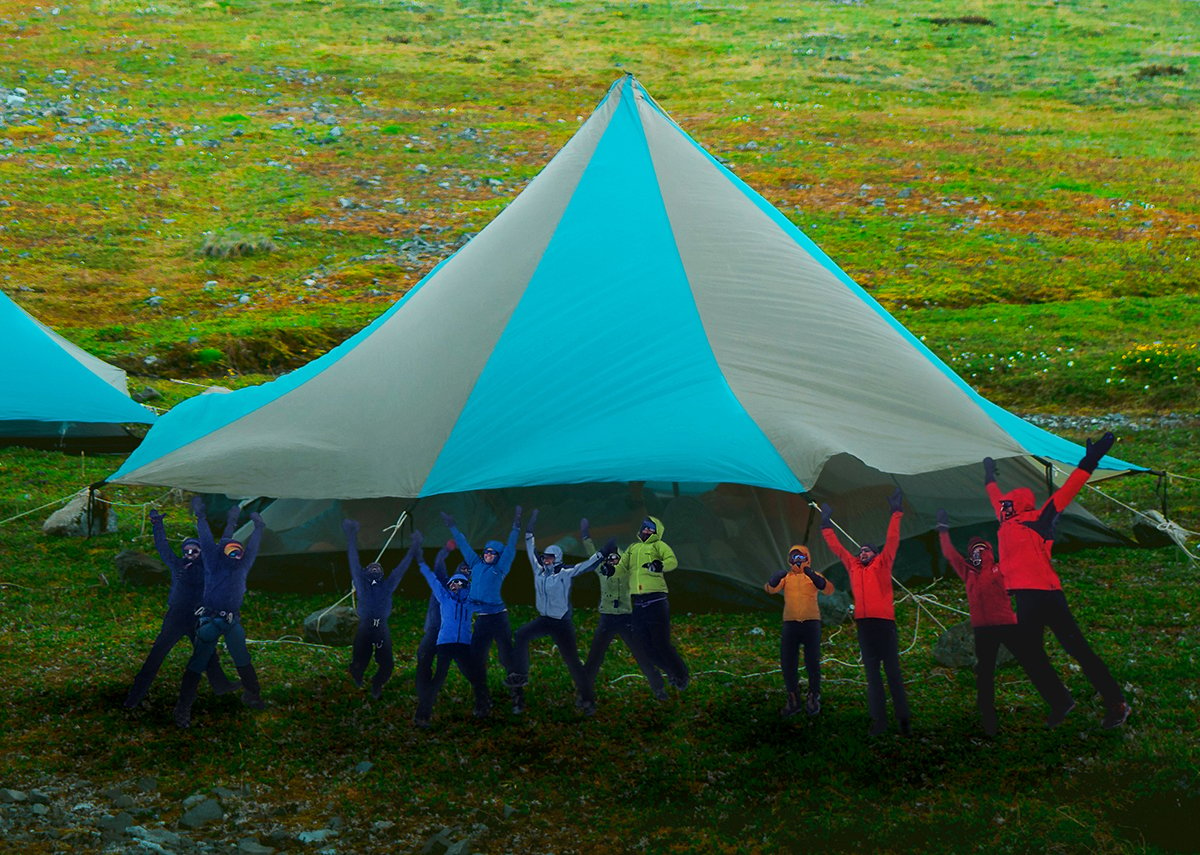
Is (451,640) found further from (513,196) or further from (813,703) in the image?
(513,196)

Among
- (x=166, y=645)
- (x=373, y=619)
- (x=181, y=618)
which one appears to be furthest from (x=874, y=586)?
(x=166, y=645)

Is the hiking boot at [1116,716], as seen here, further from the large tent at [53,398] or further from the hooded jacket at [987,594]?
the large tent at [53,398]

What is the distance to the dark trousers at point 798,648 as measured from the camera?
9.07 metres

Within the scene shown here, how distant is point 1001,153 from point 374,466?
1554 inches

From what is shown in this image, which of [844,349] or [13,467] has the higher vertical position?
[844,349]

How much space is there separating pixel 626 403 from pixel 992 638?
160 inches

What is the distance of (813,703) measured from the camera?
9070 mm

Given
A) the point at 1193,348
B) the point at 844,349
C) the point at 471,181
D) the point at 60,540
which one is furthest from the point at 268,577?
the point at 471,181

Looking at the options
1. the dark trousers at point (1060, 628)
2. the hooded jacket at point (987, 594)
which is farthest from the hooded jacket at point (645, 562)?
the dark trousers at point (1060, 628)

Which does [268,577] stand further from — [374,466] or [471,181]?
[471,181]

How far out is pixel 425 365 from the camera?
40.9 ft

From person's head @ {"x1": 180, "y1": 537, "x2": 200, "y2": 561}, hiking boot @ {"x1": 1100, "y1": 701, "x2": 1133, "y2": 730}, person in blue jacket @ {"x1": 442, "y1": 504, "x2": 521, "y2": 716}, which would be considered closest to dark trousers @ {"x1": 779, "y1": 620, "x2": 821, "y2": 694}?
hiking boot @ {"x1": 1100, "y1": 701, "x2": 1133, "y2": 730}

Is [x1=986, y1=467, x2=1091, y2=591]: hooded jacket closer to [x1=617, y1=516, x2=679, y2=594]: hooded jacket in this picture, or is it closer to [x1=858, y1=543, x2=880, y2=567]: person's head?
[x1=858, y1=543, x2=880, y2=567]: person's head

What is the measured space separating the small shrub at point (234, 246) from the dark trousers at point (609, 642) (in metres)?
27.9
